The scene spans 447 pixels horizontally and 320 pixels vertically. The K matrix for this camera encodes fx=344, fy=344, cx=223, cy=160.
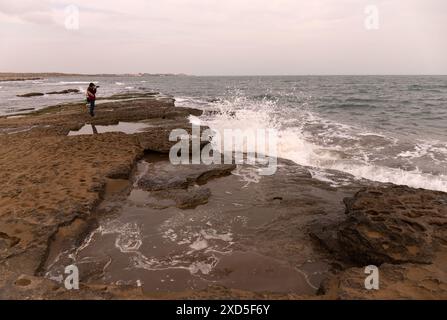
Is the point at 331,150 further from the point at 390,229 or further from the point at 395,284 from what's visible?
the point at 395,284

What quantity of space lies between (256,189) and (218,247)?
8.95 ft

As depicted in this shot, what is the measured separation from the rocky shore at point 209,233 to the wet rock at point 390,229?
0.05ft

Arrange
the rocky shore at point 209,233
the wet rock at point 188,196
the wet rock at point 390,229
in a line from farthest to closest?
the wet rock at point 188,196 → the wet rock at point 390,229 → the rocky shore at point 209,233

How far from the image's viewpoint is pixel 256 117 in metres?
18.2

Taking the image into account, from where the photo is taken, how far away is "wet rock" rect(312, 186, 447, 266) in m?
4.61

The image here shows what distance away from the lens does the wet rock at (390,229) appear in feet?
15.1

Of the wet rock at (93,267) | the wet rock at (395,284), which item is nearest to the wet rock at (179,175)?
the wet rock at (93,267)

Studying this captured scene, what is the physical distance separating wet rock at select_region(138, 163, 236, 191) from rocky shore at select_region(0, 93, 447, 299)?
0.04m

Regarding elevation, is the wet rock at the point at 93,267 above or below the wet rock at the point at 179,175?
below

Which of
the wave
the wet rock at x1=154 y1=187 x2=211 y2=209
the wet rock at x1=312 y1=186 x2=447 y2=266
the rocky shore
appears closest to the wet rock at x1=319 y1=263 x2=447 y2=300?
the rocky shore

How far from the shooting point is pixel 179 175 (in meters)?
8.49

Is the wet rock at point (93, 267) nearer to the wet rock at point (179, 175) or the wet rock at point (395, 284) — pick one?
the wet rock at point (179, 175)

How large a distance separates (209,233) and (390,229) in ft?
9.16
